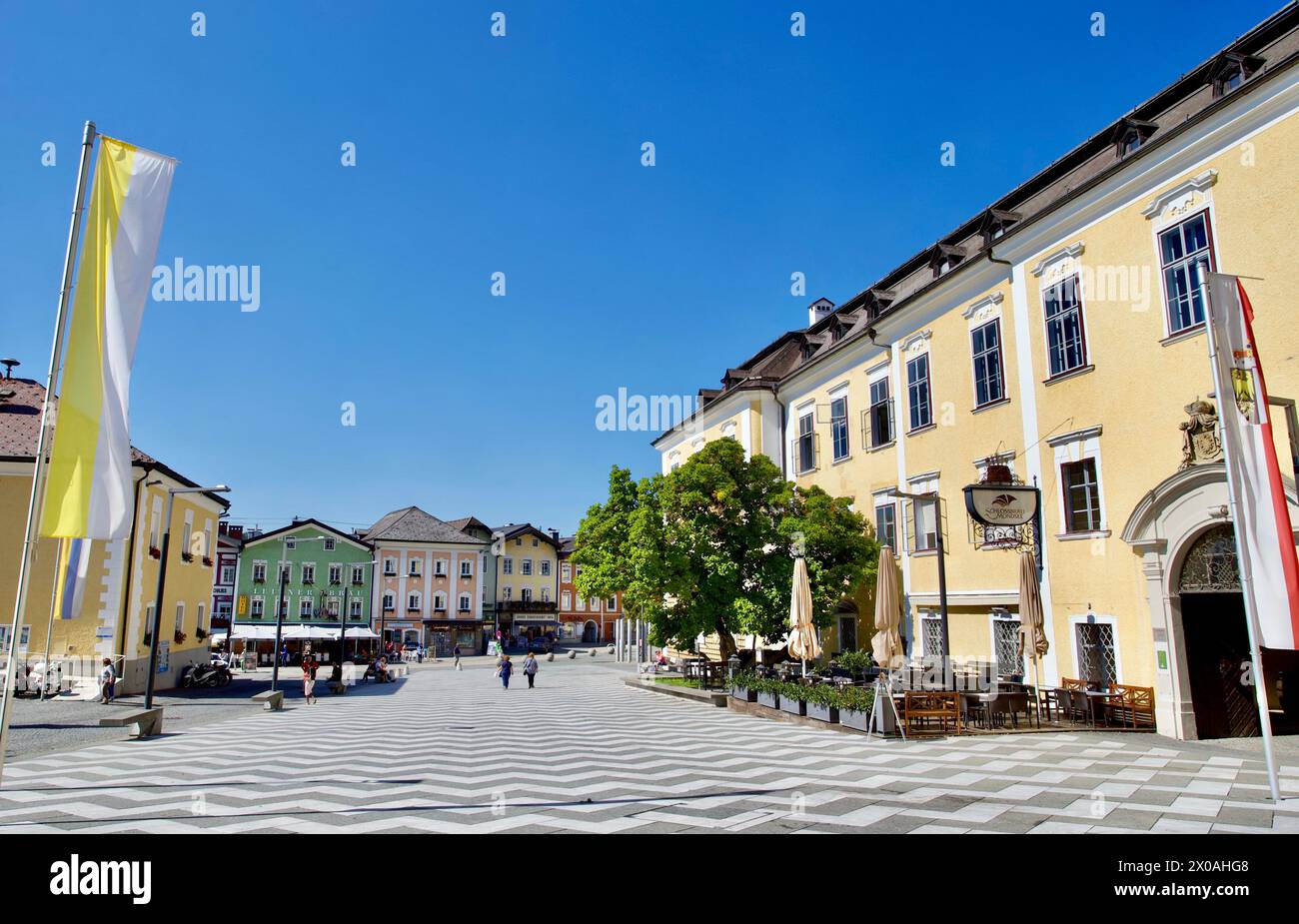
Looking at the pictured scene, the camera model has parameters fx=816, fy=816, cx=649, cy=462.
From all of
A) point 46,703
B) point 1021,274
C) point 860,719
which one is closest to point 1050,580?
point 860,719

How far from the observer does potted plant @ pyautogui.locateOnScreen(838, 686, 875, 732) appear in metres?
16.5

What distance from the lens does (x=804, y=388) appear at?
3281cm

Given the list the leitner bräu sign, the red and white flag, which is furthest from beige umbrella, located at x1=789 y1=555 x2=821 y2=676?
the red and white flag

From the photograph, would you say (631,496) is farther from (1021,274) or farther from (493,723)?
(1021,274)

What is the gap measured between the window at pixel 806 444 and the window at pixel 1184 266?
52.2ft

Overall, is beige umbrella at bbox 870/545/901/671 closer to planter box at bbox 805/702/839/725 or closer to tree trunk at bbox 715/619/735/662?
planter box at bbox 805/702/839/725

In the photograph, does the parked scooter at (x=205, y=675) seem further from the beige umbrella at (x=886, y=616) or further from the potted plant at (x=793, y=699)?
the beige umbrella at (x=886, y=616)

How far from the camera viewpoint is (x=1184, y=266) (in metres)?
16.5

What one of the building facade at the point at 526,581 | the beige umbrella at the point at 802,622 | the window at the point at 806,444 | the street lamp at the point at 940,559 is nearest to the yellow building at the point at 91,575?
the beige umbrella at the point at 802,622

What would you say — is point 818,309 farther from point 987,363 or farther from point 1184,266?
point 1184,266

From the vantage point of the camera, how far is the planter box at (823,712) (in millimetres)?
17484

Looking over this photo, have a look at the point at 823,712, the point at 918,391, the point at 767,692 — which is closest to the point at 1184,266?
the point at 918,391

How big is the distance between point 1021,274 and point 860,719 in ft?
40.3
